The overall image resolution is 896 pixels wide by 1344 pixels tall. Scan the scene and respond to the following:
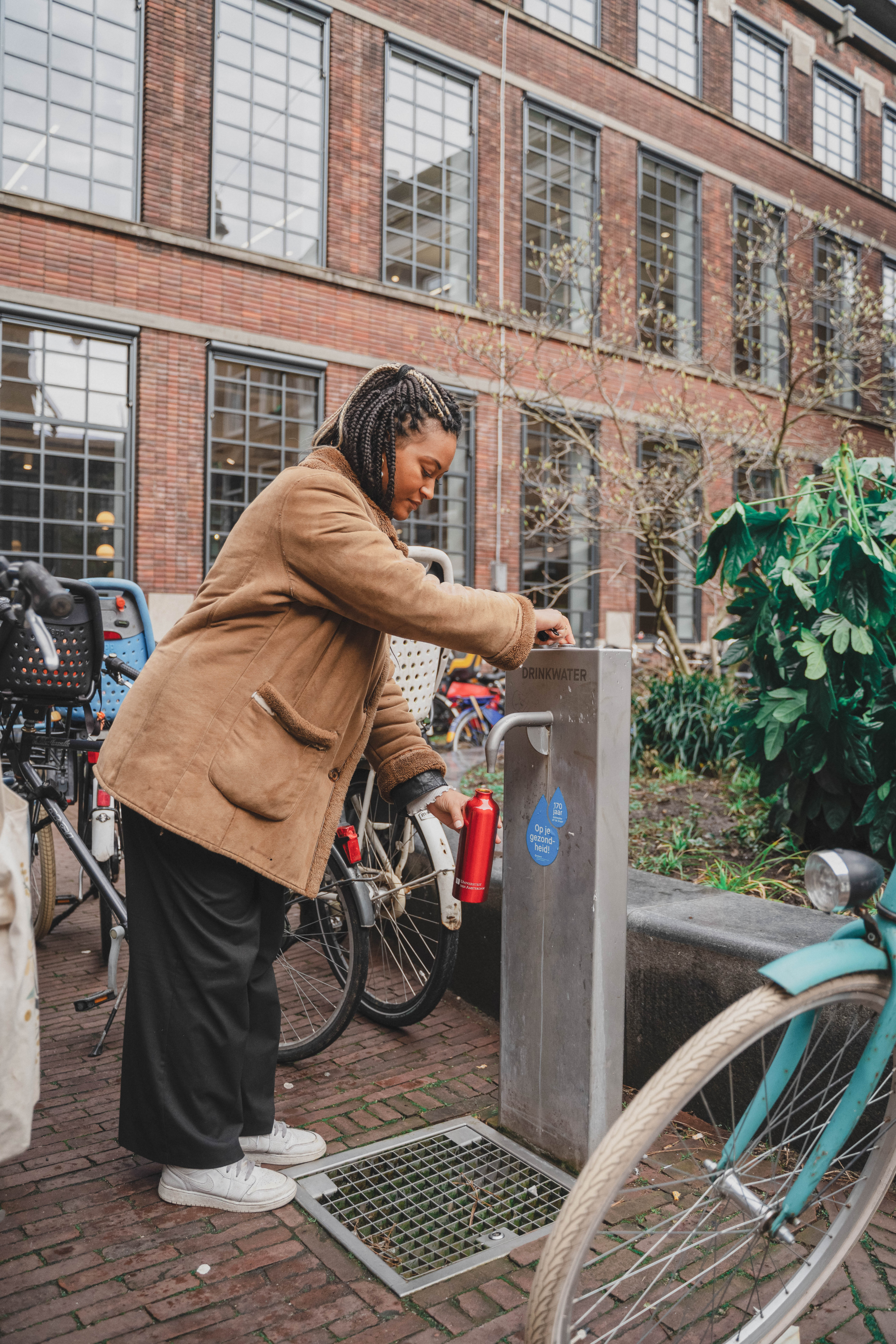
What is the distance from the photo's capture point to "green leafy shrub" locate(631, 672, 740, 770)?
7.38 m

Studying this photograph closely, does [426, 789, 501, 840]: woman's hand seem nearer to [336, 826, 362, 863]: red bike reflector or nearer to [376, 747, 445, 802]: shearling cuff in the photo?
[376, 747, 445, 802]: shearling cuff

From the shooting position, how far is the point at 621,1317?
6.91 feet

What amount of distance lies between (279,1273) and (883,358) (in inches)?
776

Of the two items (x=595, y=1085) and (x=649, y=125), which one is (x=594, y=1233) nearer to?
(x=595, y=1085)

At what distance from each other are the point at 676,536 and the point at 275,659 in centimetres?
780

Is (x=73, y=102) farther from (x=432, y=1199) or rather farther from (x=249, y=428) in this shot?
(x=432, y=1199)

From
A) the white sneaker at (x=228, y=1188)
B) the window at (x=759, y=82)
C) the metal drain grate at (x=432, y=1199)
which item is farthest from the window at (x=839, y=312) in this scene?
the white sneaker at (x=228, y=1188)

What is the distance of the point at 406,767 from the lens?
293 centimetres

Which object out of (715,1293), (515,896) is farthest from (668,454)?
(715,1293)

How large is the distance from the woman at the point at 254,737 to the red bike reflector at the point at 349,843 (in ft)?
2.53

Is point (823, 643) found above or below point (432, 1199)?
above

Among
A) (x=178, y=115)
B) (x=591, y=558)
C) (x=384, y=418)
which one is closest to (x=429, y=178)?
(x=178, y=115)

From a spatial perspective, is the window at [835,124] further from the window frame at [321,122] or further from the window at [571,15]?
the window frame at [321,122]

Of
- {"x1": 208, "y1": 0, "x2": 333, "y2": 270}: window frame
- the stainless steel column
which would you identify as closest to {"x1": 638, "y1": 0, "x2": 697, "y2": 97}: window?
{"x1": 208, "y1": 0, "x2": 333, "y2": 270}: window frame
